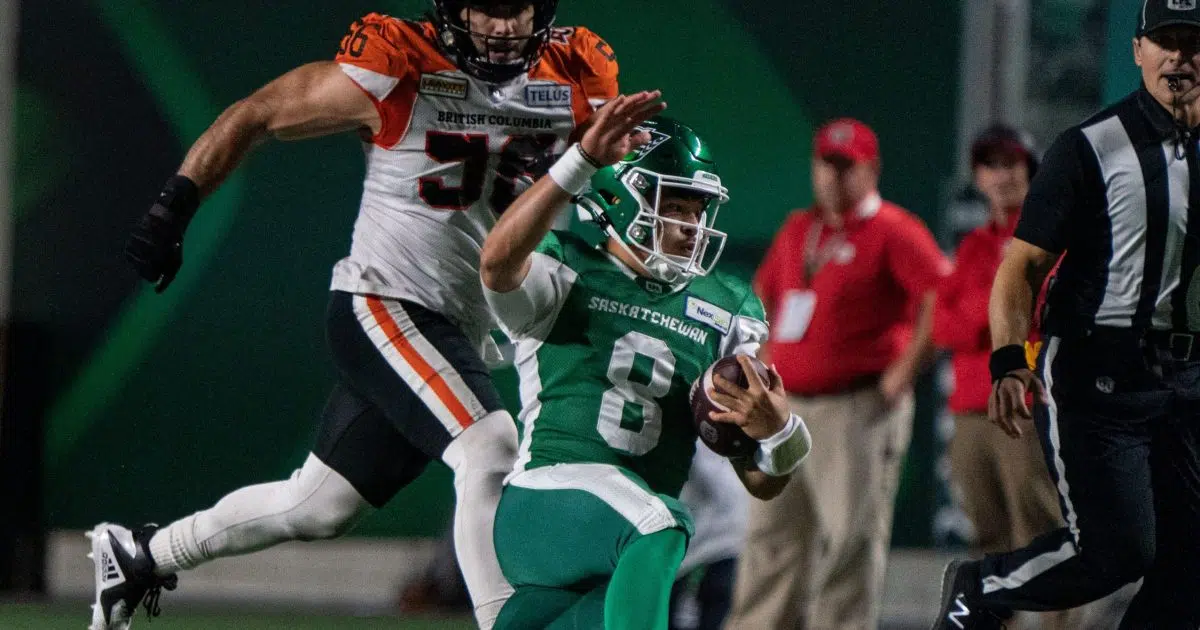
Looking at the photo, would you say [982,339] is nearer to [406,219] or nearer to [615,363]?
[406,219]

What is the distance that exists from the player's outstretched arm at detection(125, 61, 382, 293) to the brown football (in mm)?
1135

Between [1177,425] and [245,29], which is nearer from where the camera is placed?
[1177,425]

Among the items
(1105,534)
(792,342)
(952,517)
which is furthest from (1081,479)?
(952,517)

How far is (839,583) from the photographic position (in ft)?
17.9

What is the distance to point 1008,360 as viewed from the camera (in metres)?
3.75

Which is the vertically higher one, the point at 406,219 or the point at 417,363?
the point at 406,219

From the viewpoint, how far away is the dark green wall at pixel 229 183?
6930 millimetres

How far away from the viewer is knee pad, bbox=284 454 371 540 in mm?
3840

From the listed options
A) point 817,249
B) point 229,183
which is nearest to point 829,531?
point 817,249

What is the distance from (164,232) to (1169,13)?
227 centimetres

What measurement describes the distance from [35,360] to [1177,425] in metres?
4.97

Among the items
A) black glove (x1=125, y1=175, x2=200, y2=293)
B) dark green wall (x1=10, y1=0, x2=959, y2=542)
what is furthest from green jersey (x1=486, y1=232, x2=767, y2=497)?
dark green wall (x1=10, y1=0, x2=959, y2=542)

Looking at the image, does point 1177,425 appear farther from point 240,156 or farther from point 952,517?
point 952,517

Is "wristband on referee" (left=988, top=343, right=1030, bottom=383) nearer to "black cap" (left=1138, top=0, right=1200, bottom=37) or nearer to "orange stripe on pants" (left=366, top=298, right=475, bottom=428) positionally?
"black cap" (left=1138, top=0, right=1200, bottom=37)
